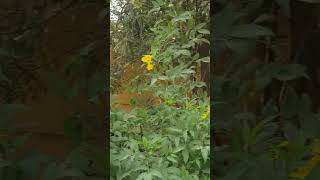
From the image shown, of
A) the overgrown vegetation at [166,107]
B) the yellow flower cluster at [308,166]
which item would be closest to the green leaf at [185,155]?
the overgrown vegetation at [166,107]

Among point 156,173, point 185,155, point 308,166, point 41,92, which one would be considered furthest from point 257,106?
point 185,155

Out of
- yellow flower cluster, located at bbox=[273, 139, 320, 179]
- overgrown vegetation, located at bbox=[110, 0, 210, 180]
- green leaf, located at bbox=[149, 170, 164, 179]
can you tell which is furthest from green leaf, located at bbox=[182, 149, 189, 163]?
yellow flower cluster, located at bbox=[273, 139, 320, 179]

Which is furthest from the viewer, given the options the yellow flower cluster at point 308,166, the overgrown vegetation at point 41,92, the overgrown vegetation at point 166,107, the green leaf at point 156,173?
the overgrown vegetation at point 166,107

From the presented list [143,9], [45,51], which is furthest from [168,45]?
[45,51]

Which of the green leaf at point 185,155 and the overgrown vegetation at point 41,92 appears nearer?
the overgrown vegetation at point 41,92

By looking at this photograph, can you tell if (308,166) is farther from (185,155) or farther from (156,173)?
(185,155)

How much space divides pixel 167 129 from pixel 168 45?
1.49ft

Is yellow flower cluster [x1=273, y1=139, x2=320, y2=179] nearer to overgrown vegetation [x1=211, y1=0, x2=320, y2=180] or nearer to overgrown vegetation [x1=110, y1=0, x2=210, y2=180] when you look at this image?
overgrown vegetation [x1=211, y1=0, x2=320, y2=180]

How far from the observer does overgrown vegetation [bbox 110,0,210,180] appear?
1547 mm

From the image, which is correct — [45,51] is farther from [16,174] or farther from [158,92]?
[158,92]

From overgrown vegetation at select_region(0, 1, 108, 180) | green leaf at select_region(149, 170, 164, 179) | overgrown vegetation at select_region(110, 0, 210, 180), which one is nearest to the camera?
overgrown vegetation at select_region(0, 1, 108, 180)

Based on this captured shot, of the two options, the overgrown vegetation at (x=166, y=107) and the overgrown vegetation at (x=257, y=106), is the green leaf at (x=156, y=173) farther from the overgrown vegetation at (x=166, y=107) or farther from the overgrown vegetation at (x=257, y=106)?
the overgrown vegetation at (x=257, y=106)

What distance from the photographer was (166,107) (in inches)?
74.3

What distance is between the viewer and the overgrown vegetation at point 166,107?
5.08 feet
